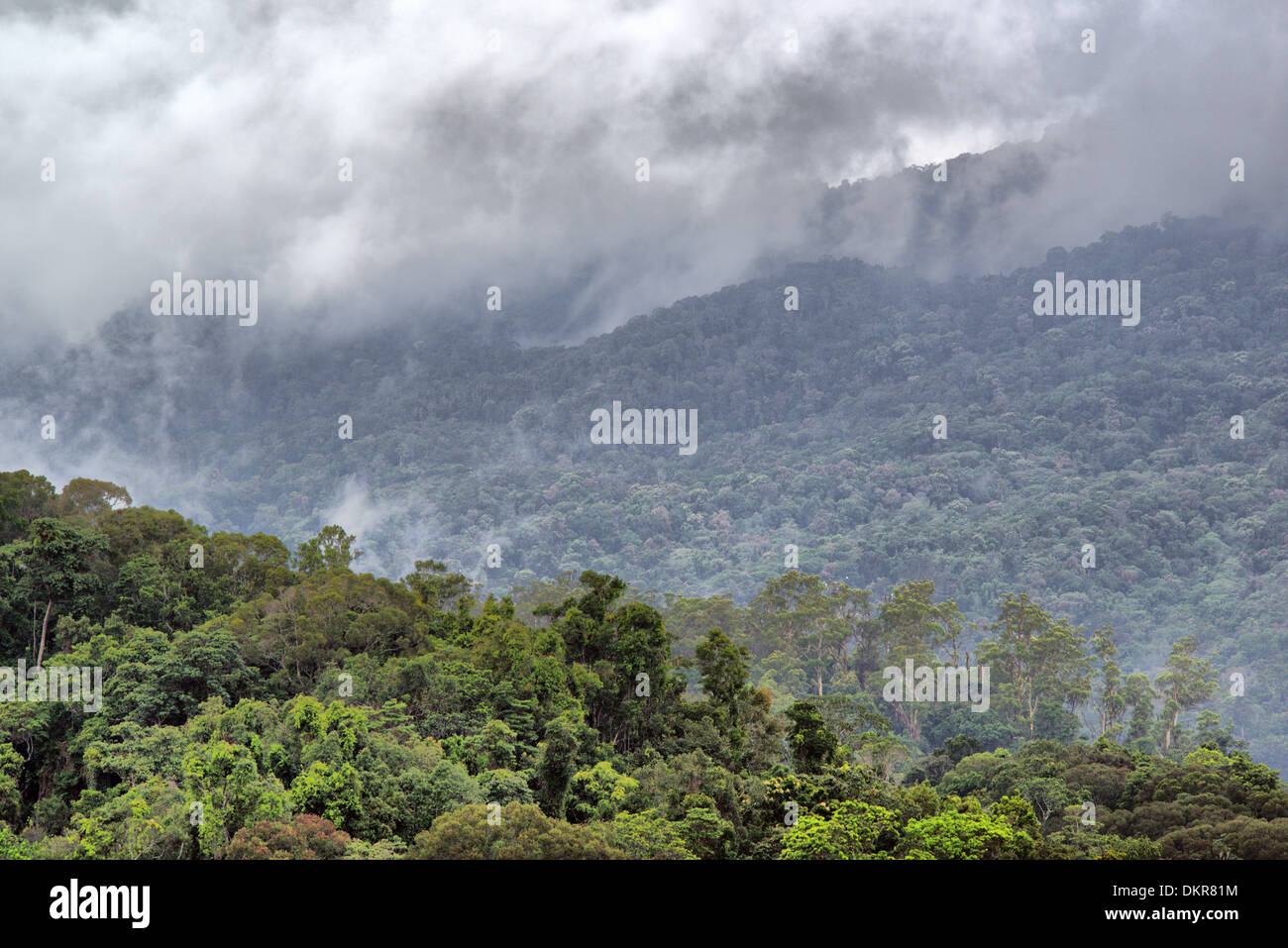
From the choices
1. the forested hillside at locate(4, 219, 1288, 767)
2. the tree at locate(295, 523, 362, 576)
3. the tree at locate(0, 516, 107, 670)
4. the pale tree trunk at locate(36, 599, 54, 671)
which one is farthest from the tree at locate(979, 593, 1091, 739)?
the pale tree trunk at locate(36, 599, 54, 671)

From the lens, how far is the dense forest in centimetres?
2266

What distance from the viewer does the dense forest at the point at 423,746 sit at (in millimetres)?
22656

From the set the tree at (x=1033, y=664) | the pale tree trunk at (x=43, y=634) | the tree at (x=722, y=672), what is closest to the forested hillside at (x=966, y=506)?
the tree at (x=1033, y=664)

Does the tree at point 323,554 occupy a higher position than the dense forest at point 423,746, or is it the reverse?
the tree at point 323,554

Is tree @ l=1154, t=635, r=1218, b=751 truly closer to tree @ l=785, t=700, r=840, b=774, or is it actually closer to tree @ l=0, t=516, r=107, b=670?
tree @ l=785, t=700, r=840, b=774

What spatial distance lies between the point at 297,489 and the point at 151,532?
156946mm

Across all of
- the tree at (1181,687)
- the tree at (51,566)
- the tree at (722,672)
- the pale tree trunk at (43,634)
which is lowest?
the tree at (1181,687)

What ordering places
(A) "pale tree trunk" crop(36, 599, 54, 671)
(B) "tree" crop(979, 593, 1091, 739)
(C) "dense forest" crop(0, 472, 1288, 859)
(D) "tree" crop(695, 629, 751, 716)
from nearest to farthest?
(C) "dense forest" crop(0, 472, 1288, 859) < (A) "pale tree trunk" crop(36, 599, 54, 671) < (D) "tree" crop(695, 629, 751, 716) < (B) "tree" crop(979, 593, 1091, 739)

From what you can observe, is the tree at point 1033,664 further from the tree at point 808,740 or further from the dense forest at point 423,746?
the tree at point 808,740

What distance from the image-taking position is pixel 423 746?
2684 centimetres

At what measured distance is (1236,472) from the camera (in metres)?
145
